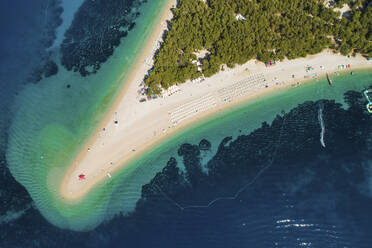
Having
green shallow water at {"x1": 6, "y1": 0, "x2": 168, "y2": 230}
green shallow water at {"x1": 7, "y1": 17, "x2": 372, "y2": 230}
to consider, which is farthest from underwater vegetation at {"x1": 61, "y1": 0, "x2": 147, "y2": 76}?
green shallow water at {"x1": 7, "y1": 17, "x2": 372, "y2": 230}

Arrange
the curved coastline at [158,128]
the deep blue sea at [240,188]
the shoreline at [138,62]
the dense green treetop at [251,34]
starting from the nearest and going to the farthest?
1. the deep blue sea at [240,188]
2. the dense green treetop at [251,34]
3. the curved coastline at [158,128]
4. the shoreline at [138,62]

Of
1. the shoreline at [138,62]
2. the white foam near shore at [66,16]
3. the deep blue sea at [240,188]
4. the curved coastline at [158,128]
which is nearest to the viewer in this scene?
the deep blue sea at [240,188]

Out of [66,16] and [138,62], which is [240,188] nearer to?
[138,62]

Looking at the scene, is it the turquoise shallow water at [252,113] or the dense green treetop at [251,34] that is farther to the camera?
the turquoise shallow water at [252,113]

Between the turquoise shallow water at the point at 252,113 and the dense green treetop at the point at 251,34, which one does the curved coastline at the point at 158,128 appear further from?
the dense green treetop at the point at 251,34

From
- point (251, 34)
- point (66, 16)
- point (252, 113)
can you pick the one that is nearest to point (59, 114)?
point (66, 16)

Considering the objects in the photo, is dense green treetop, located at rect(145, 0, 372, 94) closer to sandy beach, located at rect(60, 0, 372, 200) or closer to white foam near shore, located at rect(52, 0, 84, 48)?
sandy beach, located at rect(60, 0, 372, 200)

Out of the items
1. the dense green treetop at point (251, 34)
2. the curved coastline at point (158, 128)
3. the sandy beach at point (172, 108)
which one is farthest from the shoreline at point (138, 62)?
the dense green treetop at point (251, 34)

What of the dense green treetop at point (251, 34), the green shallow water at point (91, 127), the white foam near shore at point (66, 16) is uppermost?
the dense green treetop at point (251, 34)
